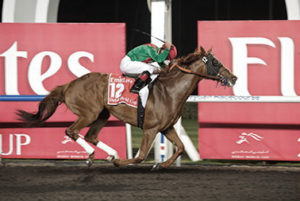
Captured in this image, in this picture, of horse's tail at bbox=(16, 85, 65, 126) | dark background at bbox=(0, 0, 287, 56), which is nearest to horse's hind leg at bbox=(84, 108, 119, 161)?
horse's tail at bbox=(16, 85, 65, 126)

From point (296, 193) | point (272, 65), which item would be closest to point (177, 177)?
point (296, 193)

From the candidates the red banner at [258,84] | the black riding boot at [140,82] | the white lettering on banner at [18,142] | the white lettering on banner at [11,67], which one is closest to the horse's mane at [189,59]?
the black riding boot at [140,82]

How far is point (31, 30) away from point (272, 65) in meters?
3.03

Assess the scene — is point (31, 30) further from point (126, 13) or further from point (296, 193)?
point (126, 13)

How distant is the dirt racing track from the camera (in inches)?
179

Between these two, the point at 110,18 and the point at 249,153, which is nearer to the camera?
the point at 249,153

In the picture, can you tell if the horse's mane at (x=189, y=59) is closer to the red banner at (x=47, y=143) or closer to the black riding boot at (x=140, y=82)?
the black riding boot at (x=140, y=82)

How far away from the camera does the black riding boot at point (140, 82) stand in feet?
19.3

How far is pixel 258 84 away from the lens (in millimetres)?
6602

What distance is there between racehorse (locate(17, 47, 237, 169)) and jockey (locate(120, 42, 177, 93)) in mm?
131

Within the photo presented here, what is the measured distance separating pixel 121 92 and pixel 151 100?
36 centimetres

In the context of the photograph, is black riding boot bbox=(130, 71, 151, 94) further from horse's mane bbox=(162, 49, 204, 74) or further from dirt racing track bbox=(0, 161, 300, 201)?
dirt racing track bbox=(0, 161, 300, 201)

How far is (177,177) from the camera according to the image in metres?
5.63

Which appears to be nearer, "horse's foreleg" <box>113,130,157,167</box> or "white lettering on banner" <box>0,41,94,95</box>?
"horse's foreleg" <box>113,130,157,167</box>
